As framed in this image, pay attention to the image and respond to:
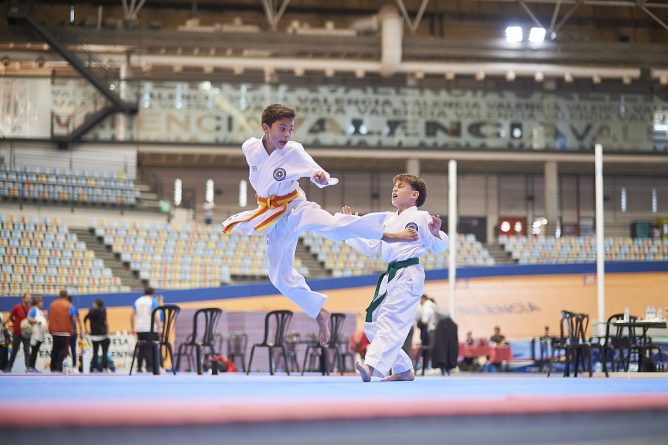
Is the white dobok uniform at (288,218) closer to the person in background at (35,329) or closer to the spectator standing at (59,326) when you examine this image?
the spectator standing at (59,326)

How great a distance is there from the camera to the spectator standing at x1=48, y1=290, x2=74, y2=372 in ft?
45.6

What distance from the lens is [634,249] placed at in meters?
24.9

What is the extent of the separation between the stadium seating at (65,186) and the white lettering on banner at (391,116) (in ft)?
6.20

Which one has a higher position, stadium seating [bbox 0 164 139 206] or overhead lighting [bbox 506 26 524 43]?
overhead lighting [bbox 506 26 524 43]

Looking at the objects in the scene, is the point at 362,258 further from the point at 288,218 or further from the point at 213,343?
the point at 288,218

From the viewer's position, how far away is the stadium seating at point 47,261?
65.0 ft

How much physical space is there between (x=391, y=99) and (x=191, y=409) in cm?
2507

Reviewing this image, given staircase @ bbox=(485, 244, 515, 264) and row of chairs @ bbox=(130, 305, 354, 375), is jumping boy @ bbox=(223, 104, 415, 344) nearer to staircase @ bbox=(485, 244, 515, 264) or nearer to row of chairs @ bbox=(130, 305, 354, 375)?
row of chairs @ bbox=(130, 305, 354, 375)

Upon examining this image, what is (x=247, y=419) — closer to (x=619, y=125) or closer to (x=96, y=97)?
(x=96, y=97)

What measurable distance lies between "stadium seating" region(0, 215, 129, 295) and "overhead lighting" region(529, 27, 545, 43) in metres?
15.4

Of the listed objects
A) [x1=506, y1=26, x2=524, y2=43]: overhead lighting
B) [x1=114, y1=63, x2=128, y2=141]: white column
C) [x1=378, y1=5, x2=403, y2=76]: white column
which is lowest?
[x1=114, y1=63, x2=128, y2=141]: white column

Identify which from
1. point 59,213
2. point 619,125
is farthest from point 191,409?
point 619,125

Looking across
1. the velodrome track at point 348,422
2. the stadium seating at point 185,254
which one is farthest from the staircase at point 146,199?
the velodrome track at point 348,422

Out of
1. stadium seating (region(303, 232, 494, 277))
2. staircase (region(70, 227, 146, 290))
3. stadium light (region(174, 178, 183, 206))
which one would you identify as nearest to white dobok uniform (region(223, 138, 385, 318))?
staircase (region(70, 227, 146, 290))
